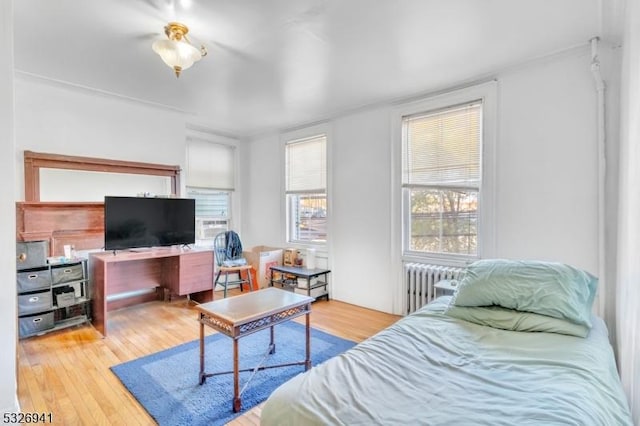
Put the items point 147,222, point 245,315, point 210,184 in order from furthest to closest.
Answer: point 210,184
point 147,222
point 245,315

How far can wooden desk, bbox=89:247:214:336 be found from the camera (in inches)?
A: 138

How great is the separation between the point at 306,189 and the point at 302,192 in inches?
3.6

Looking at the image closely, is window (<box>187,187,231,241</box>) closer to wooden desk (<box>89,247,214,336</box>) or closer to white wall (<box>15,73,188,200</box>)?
white wall (<box>15,73,188,200</box>)

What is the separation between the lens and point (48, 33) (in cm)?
226

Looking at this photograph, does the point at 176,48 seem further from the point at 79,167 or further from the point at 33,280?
the point at 33,280

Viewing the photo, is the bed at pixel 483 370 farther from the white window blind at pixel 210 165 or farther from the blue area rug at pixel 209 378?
the white window blind at pixel 210 165

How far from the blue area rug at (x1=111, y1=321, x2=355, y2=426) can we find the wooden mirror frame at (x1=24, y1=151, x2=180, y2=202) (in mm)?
2100

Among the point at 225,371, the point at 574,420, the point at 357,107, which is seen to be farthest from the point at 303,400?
the point at 357,107

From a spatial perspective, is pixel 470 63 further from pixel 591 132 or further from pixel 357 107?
pixel 357 107

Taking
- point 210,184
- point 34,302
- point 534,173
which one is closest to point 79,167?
point 34,302

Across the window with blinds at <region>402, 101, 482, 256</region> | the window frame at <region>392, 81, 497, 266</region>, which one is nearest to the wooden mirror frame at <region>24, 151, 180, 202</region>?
the window frame at <region>392, 81, 497, 266</region>

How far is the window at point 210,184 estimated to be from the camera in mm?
4773

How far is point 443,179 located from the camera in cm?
333

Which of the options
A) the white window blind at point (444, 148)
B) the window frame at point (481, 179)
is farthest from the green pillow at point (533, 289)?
the white window blind at point (444, 148)
